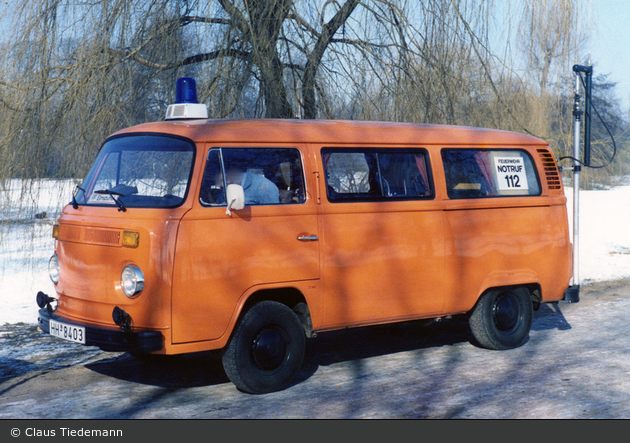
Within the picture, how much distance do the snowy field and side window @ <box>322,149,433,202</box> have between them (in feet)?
12.3

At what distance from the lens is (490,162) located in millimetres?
7289

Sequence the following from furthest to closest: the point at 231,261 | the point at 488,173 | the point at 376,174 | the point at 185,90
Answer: the point at 488,173 < the point at 185,90 < the point at 376,174 < the point at 231,261

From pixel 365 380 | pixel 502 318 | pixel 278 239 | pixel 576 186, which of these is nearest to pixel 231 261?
pixel 278 239

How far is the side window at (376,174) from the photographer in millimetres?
6199

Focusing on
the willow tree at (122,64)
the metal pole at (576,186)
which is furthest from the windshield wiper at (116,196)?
the metal pole at (576,186)

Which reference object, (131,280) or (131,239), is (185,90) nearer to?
(131,239)

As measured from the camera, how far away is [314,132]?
6145mm

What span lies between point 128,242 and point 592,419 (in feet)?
11.4

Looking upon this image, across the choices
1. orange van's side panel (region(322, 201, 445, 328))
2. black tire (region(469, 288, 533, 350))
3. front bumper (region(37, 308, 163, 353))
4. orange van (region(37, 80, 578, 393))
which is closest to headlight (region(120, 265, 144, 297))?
orange van (region(37, 80, 578, 393))

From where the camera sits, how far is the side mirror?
541 centimetres

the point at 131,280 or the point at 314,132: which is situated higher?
the point at 314,132

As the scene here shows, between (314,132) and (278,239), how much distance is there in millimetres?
1011

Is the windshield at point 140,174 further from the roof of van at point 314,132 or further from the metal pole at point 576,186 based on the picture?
the metal pole at point 576,186

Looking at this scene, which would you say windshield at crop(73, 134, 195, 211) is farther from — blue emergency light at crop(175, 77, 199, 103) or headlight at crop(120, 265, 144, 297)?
blue emergency light at crop(175, 77, 199, 103)
